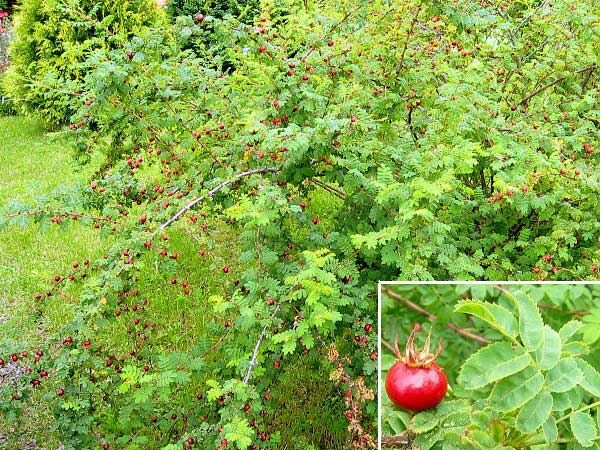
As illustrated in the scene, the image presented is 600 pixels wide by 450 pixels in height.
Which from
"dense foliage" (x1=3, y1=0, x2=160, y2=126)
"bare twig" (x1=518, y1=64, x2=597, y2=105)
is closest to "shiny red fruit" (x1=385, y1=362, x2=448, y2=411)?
"bare twig" (x1=518, y1=64, x2=597, y2=105)

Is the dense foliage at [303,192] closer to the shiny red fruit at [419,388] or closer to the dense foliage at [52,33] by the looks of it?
the shiny red fruit at [419,388]

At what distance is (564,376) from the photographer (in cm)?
109

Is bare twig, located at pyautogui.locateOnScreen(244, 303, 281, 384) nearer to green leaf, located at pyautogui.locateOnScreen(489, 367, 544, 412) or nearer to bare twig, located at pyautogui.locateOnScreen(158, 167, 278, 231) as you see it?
bare twig, located at pyautogui.locateOnScreen(158, 167, 278, 231)

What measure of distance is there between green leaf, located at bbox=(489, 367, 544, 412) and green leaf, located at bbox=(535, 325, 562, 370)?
18 millimetres

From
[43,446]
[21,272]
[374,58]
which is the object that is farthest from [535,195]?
[21,272]

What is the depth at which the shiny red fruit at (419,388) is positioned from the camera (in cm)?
120

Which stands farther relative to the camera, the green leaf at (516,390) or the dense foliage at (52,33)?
the dense foliage at (52,33)

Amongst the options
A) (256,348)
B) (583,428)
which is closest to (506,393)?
(583,428)

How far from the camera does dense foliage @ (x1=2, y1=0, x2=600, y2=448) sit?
241 centimetres

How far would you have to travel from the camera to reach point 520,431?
3.65 ft

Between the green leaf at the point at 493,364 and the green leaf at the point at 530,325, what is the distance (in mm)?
19

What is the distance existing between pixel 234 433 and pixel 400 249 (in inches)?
35.0

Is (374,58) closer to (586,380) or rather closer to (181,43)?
(181,43)

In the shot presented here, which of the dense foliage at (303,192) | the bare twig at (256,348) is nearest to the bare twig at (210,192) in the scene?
the dense foliage at (303,192)
